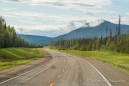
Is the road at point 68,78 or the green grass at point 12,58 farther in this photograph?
the green grass at point 12,58

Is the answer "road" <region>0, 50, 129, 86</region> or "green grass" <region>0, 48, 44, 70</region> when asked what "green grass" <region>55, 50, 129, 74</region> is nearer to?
"road" <region>0, 50, 129, 86</region>

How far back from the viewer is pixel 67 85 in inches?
714

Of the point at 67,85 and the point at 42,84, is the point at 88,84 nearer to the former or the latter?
the point at 67,85

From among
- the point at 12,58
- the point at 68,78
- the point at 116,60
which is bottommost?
the point at 12,58

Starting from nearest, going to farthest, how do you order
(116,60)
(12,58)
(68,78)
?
(68,78)
(116,60)
(12,58)

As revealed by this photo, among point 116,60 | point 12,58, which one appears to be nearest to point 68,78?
point 116,60

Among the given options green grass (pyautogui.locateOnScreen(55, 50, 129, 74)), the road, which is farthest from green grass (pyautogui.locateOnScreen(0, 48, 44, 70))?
green grass (pyautogui.locateOnScreen(55, 50, 129, 74))

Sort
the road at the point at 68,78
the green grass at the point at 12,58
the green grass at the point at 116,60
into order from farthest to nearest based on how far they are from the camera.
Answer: the green grass at the point at 12,58, the green grass at the point at 116,60, the road at the point at 68,78

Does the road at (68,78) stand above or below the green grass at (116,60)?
above

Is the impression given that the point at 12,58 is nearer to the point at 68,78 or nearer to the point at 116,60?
the point at 116,60

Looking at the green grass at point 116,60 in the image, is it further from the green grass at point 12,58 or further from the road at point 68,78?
the green grass at point 12,58

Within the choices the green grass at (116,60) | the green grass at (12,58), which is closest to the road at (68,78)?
the green grass at (116,60)

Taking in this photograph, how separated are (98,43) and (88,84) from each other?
6128 inches

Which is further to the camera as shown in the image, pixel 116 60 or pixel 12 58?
pixel 12 58
